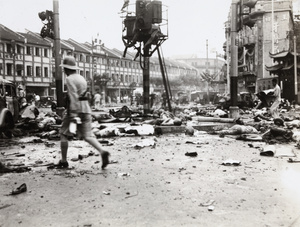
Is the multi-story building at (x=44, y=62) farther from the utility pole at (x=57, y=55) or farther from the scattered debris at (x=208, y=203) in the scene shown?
the scattered debris at (x=208, y=203)

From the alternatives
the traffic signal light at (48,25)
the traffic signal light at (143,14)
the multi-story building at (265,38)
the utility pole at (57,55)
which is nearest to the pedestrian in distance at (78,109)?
the utility pole at (57,55)

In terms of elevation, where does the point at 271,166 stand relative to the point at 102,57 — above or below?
below

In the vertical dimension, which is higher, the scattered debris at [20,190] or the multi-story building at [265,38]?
the multi-story building at [265,38]

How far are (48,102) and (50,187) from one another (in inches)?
1706

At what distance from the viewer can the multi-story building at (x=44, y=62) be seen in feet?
172

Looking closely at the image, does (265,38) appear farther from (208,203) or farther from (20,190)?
(20,190)

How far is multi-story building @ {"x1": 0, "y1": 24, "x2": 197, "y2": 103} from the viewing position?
52.4 metres

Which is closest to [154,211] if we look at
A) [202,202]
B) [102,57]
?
[202,202]

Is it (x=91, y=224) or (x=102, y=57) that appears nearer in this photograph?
(x=91, y=224)

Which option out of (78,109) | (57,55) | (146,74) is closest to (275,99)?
(146,74)

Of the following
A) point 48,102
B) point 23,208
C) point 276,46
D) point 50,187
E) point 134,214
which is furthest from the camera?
point 276,46

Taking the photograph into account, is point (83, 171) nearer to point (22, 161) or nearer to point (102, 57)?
point (22, 161)

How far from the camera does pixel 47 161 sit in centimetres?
715

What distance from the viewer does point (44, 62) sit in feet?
195
